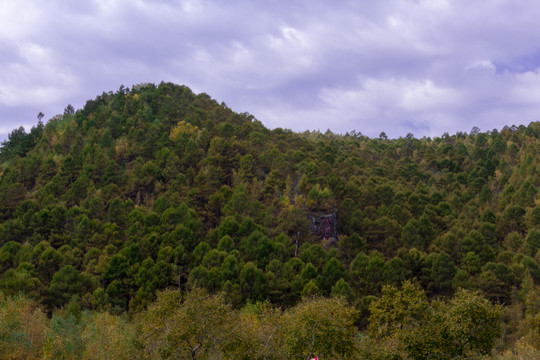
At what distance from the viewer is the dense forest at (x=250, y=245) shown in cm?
2792

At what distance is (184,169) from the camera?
310ft

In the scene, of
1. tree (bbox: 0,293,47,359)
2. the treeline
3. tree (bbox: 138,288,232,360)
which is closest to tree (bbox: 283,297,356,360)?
the treeline

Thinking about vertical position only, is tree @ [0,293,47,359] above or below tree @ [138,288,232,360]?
below

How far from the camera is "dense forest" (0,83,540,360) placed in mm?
27922

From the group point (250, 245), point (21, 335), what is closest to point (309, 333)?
point (21, 335)

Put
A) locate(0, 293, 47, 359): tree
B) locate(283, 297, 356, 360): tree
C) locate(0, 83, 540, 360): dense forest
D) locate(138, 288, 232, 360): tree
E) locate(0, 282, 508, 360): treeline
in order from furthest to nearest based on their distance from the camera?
1. locate(0, 293, 47, 359): tree
2. locate(0, 83, 540, 360): dense forest
3. locate(283, 297, 356, 360): tree
4. locate(0, 282, 508, 360): treeline
5. locate(138, 288, 232, 360): tree

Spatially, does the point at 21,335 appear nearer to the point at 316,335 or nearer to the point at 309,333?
the point at 309,333

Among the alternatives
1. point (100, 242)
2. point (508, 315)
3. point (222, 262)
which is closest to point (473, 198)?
→ point (508, 315)

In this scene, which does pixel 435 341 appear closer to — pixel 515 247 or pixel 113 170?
pixel 515 247

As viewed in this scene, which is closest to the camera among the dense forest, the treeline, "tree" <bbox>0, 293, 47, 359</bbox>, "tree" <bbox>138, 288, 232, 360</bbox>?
"tree" <bbox>138, 288, 232, 360</bbox>

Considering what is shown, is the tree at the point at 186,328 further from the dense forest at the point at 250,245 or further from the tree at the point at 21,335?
the tree at the point at 21,335

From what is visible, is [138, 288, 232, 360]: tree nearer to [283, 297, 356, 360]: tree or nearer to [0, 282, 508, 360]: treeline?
[0, 282, 508, 360]: treeline

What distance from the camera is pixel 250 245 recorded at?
66312 mm

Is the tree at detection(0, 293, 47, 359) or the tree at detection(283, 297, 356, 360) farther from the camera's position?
the tree at detection(0, 293, 47, 359)
